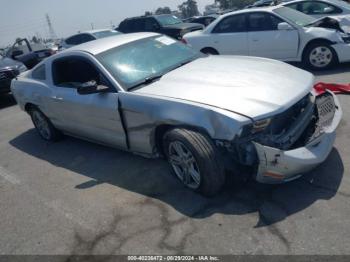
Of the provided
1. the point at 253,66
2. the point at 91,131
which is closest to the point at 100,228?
the point at 91,131

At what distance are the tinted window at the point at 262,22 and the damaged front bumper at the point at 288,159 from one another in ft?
16.7

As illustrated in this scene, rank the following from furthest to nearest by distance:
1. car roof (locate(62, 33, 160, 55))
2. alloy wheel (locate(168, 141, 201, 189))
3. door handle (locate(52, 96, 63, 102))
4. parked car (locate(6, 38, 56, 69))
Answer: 1. parked car (locate(6, 38, 56, 69))
2. door handle (locate(52, 96, 63, 102))
3. car roof (locate(62, 33, 160, 55))
4. alloy wheel (locate(168, 141, 201, 189))

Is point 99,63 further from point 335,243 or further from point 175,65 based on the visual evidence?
point 335,243

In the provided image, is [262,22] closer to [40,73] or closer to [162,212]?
[40,73]

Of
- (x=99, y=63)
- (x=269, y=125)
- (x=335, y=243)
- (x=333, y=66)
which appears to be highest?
(x=99, y=63)

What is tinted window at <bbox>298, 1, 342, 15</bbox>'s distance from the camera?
9703mm

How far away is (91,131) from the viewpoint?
15.8 ft

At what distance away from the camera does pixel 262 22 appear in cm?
810

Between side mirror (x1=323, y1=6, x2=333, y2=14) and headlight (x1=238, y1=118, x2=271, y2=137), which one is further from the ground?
headlight (x1=238, y1=118, x2=271, y2=137)

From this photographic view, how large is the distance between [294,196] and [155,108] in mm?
1562

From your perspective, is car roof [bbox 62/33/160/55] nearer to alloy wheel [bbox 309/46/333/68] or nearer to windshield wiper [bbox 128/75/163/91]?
windshield wiper [bbox 128/75/163/91]

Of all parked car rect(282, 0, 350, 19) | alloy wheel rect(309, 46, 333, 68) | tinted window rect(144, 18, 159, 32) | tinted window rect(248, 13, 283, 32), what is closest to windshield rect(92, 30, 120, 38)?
tinted window rect(144, 18, 159, 32)

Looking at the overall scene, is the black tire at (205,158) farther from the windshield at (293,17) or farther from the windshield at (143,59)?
the windshield at (293,17)

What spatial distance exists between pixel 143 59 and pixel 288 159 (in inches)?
88.5
